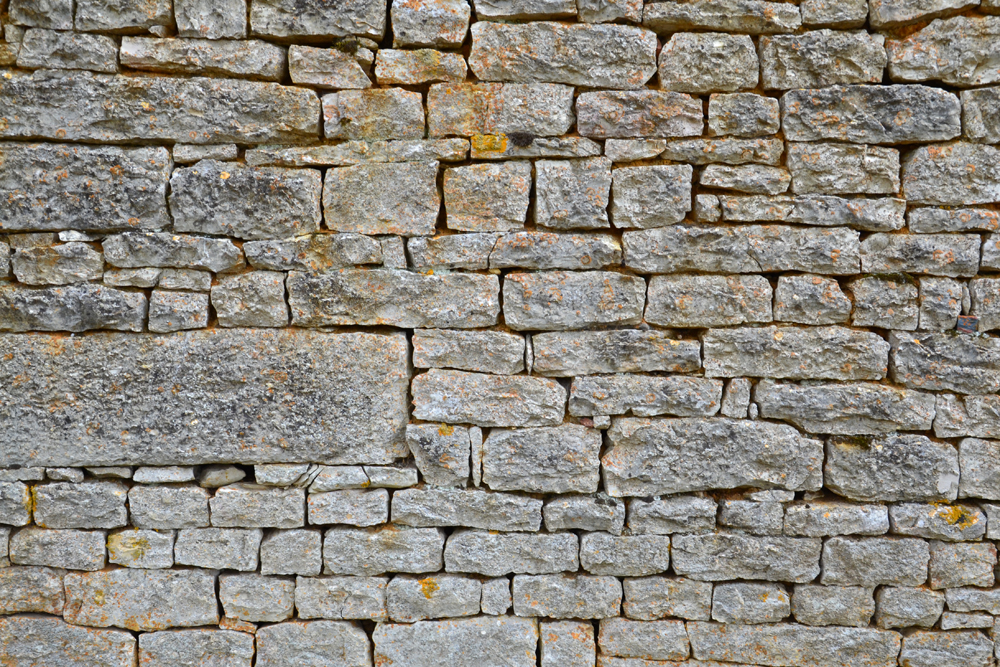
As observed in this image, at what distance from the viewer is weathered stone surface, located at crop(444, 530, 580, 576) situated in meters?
2.45

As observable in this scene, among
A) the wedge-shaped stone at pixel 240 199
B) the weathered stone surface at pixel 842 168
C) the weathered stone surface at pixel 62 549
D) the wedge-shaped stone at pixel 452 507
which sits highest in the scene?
the weathered stone surface at pixel 842 168

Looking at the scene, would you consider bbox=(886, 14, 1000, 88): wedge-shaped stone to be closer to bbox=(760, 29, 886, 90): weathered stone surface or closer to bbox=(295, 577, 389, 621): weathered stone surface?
bbox=(760, 29, 886, 90): weathered stone surface

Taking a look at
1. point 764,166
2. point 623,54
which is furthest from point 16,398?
point 764,166

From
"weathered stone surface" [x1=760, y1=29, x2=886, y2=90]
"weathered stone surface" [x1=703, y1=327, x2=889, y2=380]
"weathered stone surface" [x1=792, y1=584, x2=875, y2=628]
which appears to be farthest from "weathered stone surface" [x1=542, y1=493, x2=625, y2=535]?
"weathered stone surface" [x1=760, y1=29, x2=886, y2=90]

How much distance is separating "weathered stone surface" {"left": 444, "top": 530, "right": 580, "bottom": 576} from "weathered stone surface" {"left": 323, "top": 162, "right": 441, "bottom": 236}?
138 centimetres

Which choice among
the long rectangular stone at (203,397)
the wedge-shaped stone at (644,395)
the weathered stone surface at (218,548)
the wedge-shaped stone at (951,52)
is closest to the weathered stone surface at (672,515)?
the wedge-shaped stone at (644,395)

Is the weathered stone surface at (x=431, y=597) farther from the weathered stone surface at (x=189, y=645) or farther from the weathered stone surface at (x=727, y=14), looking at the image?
the weathered stone surface at (x=727, y=14)

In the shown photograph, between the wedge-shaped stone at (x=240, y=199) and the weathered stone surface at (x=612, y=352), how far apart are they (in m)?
1.14

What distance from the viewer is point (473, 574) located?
2.48 metres

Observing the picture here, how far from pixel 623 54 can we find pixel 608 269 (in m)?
0.89

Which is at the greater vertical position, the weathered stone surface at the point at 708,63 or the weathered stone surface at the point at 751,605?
the weathered stone surface at the point at 708,63

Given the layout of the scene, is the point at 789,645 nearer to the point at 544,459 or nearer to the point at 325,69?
the point at 544,459

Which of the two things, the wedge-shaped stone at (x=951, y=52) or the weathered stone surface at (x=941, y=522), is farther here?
the weathered stone surface at (x=941, y=522)

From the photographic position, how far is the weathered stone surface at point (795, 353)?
2.39 meters
